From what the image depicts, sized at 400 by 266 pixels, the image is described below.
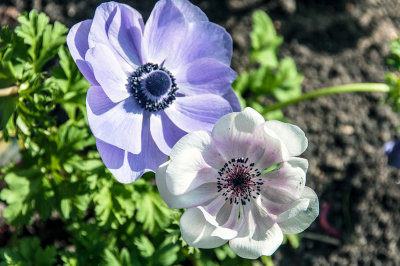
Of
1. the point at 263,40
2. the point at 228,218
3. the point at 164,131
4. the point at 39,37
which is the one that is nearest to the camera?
the point at 228,218

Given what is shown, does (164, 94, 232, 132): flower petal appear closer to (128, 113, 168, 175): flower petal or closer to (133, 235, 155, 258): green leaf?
(128, 113, 168, 175): flower petal

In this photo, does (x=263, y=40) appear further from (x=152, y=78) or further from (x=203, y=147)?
(x=203, y=147)

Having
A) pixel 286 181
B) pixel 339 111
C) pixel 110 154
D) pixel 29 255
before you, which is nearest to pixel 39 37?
pixel 110 154

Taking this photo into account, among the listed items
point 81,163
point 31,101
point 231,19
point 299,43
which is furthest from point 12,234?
point 299,43

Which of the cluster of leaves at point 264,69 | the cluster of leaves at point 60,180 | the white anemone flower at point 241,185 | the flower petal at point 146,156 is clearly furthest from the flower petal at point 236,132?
the cluster of leaves at point 264,69

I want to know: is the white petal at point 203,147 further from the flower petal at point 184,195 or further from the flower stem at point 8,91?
the flower stem at point 8,91

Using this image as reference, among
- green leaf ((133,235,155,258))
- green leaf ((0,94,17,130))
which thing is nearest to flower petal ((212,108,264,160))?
green leaf ((133,235,155,258))
